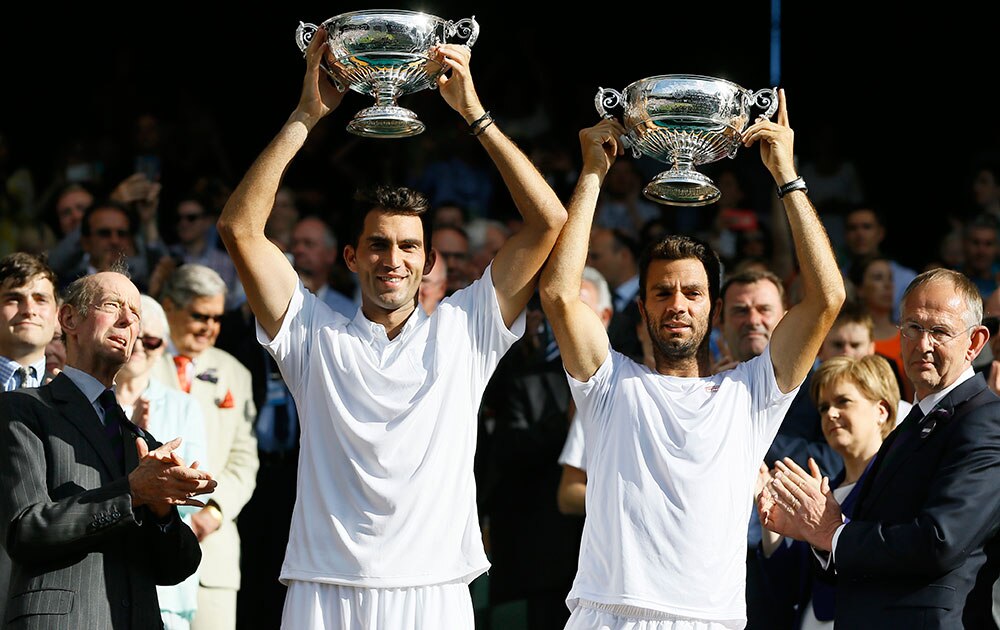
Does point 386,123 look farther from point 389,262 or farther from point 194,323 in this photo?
point 194,323

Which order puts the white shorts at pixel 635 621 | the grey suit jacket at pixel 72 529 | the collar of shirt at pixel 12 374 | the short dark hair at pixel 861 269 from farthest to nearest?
1. the short dark hair at pixel 861 269
2. the collar of shirt at pixel 12 374
3. the white shorts at pixel 635 621
4. the grey suit jacket at pixel 72 529

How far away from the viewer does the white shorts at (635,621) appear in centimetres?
496

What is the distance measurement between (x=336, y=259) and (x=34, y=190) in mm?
3250

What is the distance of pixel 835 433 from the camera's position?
629 cm

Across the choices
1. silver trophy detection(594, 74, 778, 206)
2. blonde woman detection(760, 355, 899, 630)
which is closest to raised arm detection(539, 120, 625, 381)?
silver trophy detection(594, 74, 778, 206)

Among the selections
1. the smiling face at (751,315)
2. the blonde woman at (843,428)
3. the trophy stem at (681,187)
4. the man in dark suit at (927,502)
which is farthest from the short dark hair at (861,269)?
the trophy stem at (681,187)

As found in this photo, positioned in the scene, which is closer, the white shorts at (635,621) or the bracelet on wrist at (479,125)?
the white shorts at (635,621)

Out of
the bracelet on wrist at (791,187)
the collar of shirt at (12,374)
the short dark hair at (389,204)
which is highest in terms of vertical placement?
the bracelet on wrist at (791,187)

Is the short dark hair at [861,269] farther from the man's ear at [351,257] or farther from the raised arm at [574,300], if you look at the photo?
the man's ear at [351,257]

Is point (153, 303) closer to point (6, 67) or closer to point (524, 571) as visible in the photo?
point (524, 571)

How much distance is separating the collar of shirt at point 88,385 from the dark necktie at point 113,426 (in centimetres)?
2

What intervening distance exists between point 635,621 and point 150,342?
3.00m

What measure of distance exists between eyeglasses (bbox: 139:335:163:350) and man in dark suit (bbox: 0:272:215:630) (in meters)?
1.54

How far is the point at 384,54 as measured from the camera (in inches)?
206
